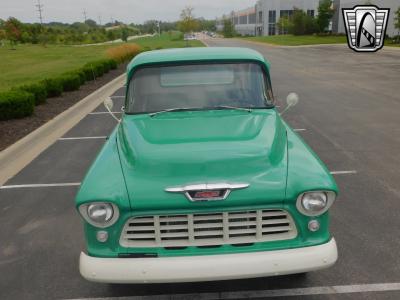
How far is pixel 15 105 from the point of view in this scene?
10.4m

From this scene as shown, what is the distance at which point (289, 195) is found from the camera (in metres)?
3.10

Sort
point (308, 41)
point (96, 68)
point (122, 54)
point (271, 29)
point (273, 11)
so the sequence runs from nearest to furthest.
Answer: point (96, 68) → point (122, 54) → point (308, 41) → point (273, 11) → point (271, 29)

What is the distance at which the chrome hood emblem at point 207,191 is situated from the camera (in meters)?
3.04

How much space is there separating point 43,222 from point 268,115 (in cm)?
316

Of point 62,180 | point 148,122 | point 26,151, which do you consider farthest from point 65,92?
point 148,122

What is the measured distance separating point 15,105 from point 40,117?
84 cm

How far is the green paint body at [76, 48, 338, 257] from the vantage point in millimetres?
3066

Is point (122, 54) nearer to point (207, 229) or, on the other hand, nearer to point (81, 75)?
point (81, 75)

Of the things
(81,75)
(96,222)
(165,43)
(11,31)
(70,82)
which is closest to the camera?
(96,222)

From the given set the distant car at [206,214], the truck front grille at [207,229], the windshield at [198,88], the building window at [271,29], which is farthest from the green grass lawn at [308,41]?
the truck front grille at [207,229]

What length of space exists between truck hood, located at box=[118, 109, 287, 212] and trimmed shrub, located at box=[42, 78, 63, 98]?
10.8 meters

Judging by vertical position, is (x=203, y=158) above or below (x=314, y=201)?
above

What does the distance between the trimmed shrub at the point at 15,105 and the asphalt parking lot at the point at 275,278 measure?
1415 mm

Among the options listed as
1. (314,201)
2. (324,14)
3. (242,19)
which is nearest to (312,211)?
(314,201)
